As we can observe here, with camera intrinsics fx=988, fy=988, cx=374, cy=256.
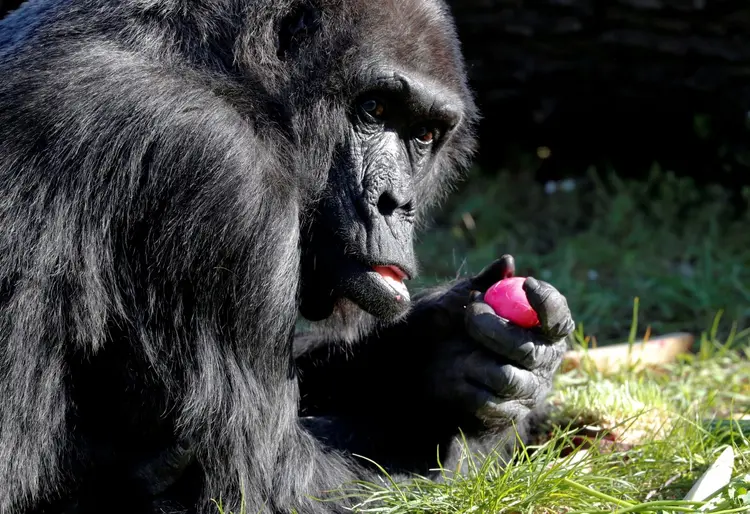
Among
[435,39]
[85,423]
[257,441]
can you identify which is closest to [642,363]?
[435,39]

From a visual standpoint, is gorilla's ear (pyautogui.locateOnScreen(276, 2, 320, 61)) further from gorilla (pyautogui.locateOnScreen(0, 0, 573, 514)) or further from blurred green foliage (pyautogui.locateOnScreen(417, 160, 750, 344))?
blurred green foliage (pyautogui.locateOnScreen(417, 160, 750, 344))

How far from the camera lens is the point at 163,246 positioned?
315 centimetres

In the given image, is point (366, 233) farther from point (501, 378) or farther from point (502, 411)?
point (502, 411)

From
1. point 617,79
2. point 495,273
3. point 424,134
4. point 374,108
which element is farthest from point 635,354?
point 617,79

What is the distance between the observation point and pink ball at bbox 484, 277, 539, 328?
12.0 feet

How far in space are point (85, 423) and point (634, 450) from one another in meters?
2.00

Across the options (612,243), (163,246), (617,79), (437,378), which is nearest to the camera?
(163,246)

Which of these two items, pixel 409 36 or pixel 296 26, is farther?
pixel 409 36

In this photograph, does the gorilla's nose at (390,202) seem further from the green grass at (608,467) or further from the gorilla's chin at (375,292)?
the green grass at (608,467)

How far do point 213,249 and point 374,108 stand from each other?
0.91 metres

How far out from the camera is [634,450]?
147 inches

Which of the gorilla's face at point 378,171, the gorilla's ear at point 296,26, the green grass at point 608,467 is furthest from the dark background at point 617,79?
the gorilla's ear at point 296,26

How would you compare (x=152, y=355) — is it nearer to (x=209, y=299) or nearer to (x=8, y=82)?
(x=209, y=299)

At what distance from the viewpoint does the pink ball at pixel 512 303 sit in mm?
3662
